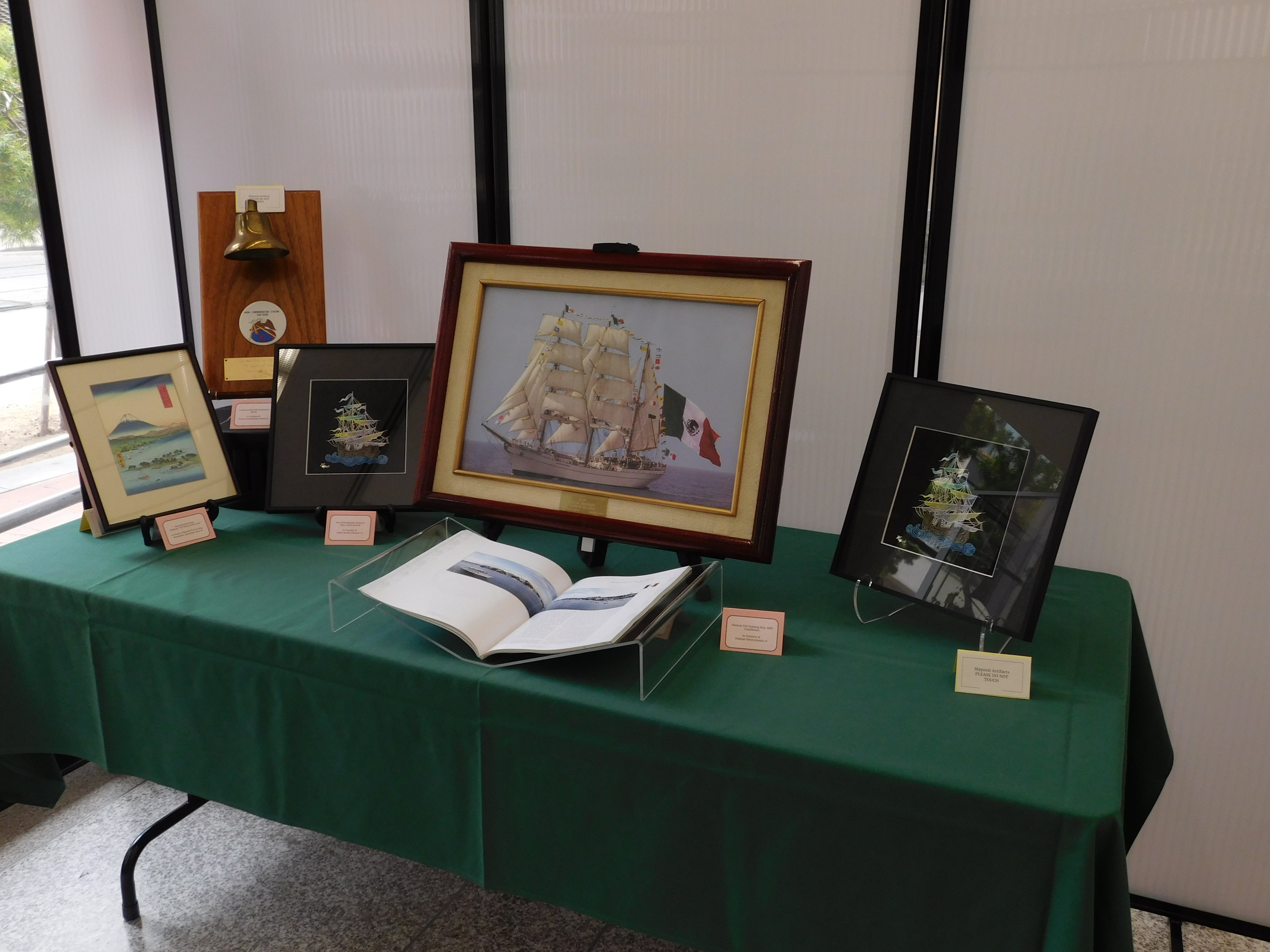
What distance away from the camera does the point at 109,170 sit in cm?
218

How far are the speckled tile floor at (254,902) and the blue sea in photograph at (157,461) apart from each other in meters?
0.82

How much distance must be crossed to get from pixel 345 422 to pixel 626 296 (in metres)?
0.62

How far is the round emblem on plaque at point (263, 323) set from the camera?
6.50 ft

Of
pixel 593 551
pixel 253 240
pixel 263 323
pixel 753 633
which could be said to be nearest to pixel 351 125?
pixel 253 240

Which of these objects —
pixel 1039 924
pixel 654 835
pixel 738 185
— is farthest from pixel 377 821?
pixel 738 185

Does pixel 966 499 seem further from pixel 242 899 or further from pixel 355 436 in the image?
pixel 242 899

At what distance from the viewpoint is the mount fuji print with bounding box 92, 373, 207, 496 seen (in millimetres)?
1692

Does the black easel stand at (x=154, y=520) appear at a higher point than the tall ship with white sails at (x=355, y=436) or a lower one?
lower

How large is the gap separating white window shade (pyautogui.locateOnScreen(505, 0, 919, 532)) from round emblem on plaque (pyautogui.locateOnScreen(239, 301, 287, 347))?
1.88 ft

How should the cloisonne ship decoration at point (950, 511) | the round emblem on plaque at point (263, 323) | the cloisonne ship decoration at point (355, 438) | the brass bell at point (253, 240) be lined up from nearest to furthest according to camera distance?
the cloisonne ship decoration at point (950, 511), the cloisonne ship decoration at point (355, 438), the brass bell at point (253, 240), the round emblem on plaque at point (263, 323)

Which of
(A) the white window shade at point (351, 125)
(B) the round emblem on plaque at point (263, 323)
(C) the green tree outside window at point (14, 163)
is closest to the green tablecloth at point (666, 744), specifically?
(B) the round emblem on plaque at point (263, 323)

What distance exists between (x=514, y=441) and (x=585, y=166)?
66 cm

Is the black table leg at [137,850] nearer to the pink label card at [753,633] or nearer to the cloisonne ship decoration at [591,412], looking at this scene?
the cloisonne ship decoration at [591,412]

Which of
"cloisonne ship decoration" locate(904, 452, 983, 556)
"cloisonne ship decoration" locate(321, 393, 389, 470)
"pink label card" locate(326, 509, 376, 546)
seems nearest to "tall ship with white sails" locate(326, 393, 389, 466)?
"cloisonne ship decoration" locate(321, 393, 389, 470)
